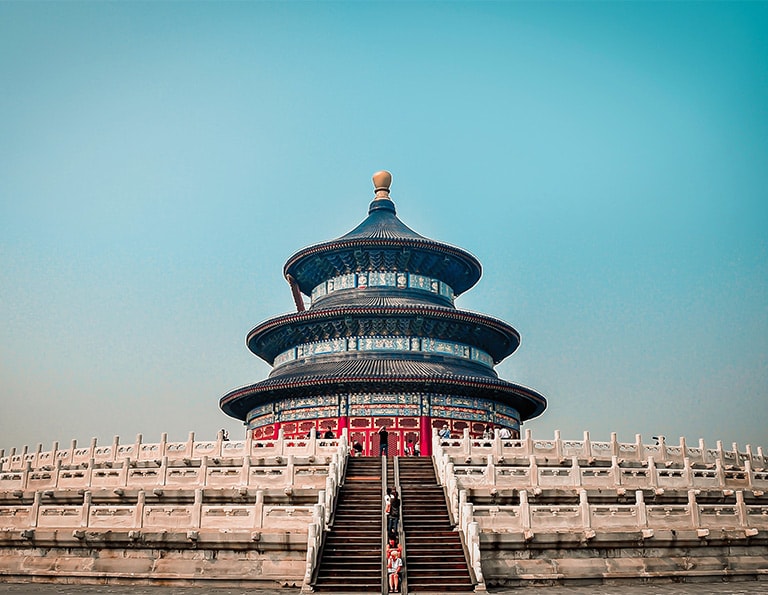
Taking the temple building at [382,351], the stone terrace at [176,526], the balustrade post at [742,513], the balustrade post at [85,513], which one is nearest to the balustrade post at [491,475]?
the stone terrace at [176,526]

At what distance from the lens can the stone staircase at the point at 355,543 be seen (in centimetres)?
1759

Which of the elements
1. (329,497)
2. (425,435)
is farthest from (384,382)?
(329,497)

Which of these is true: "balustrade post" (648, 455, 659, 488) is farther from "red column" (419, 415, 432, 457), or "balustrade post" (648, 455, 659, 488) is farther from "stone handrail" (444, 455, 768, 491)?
"red column" (419, 415, 432, 457)

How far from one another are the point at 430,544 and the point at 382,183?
3744 cm

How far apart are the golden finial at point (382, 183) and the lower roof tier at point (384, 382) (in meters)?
14.9

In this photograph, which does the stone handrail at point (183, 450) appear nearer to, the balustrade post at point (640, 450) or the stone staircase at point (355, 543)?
the stone staircase at point (355, 543)

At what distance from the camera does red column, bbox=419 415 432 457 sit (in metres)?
39.3

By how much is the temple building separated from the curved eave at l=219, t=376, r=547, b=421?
0.19 ft

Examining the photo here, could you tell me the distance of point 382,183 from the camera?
5412cm

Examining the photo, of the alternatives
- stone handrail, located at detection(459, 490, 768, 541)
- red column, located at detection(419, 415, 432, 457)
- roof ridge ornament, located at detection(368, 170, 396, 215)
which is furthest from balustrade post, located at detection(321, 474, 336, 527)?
roof ridge ornament, located at detection(368, 170, 396, 215)

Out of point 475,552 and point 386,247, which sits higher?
point 386,247

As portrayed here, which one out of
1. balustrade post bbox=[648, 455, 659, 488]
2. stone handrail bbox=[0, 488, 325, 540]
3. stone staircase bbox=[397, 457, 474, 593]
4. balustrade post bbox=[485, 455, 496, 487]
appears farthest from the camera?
balustrade post bbox=[648, 455, 659, 488]

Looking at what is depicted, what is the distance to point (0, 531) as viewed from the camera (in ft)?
68.6

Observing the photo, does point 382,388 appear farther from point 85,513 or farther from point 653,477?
point 85,513
